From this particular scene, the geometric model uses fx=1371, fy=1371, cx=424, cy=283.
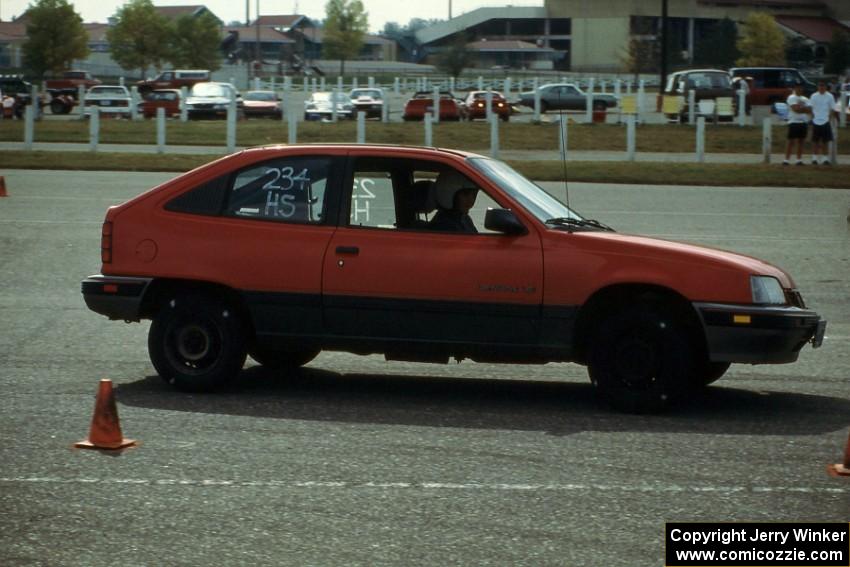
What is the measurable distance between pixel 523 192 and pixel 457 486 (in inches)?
103

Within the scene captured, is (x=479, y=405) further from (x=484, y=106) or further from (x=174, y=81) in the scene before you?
(x=174, y=81)

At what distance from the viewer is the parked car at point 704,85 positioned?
160 ft

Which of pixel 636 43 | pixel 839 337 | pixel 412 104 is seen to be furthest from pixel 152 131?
pixel 636 43

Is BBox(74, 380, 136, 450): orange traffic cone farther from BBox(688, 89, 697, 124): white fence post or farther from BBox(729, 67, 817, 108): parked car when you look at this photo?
BBox(729, 67, 817, 108): parked car

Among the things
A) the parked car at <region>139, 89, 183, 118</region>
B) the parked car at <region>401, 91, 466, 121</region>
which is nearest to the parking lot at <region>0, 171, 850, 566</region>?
the parked car at <region>401, 91, 466, 121</region>

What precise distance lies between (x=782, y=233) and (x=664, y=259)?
34.6 feet

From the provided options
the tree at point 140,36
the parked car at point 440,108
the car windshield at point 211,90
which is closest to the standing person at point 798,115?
the parked car at point 440,108

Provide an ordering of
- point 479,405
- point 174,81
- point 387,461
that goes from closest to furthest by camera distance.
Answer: point 387,461 < point 479,405 < point 174,81

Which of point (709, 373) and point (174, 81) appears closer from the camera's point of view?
point (709, 373)

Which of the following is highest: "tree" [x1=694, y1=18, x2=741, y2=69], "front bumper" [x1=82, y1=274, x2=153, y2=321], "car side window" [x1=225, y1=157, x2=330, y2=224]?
"tree" [x1=694, y1=18, x2=741, y2=69]

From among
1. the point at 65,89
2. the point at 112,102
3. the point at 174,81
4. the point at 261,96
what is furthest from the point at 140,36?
the point at 261,96

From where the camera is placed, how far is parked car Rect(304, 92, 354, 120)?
49344 millimetres

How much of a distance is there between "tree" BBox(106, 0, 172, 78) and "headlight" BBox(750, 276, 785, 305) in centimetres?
8341

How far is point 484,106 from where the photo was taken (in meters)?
47.9
